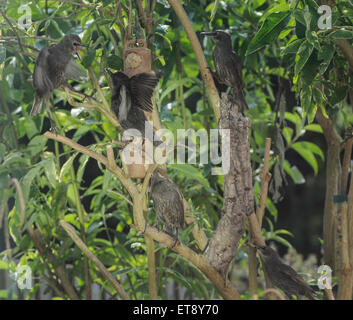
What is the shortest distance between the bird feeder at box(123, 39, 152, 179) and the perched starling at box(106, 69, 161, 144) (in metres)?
0.04

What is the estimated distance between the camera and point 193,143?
1.18 metres

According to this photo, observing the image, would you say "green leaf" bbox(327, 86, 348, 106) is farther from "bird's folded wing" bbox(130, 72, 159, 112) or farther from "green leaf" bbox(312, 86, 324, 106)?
"bird's folded wing" bbox(130, 72, 159, 112)

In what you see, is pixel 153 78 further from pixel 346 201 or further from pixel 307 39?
pixel 346 201

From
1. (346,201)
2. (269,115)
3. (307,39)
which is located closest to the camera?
(307,39)

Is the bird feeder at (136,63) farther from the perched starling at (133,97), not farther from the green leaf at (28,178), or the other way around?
the green leaf at (28,178)

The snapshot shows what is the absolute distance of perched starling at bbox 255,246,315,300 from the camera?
35.5 inches

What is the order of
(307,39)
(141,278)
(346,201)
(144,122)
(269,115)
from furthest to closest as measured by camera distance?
(269,115)
(141,278)
(346,201)
(144,122)
(307,39)

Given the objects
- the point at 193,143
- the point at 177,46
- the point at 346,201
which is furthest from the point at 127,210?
the point at 346,201

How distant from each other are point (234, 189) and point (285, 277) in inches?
7.2

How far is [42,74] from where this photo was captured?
862mm

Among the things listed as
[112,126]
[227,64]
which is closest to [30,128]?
[112,126]

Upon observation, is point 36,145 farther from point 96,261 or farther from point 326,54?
point 326,54
